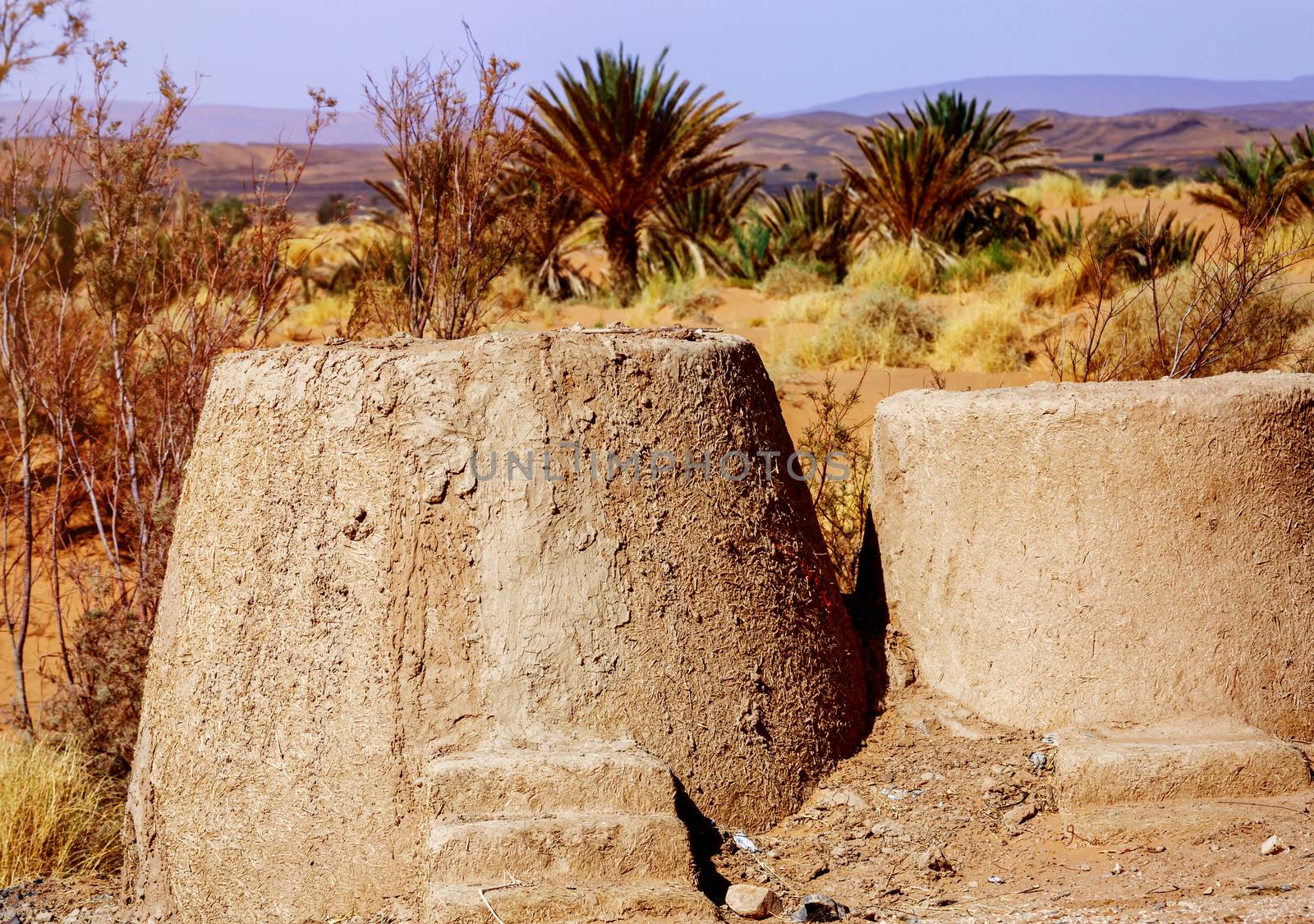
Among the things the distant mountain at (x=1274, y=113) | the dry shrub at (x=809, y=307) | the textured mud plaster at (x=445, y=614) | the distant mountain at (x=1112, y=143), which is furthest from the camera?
the distant mountain at (x=1274, y=113)

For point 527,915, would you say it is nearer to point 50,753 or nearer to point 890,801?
point 890,801

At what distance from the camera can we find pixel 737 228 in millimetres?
16016

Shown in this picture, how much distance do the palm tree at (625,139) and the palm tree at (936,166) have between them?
1.94 meters

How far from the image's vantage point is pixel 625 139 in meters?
14.0

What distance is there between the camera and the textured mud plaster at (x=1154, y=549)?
3348 millimetres

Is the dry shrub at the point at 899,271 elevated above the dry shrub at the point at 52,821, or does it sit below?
above

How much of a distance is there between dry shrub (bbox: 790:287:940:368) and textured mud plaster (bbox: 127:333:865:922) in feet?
25.8

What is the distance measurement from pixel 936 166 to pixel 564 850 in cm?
1366

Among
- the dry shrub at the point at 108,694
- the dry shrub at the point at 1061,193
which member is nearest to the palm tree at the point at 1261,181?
the dry shrub at the point at 1061,193

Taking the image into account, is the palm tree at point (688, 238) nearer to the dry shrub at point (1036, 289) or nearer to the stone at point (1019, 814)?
the dry shrub at point (1036, 289)

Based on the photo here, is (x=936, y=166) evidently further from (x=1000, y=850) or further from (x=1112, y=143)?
(x=1112, y=143)

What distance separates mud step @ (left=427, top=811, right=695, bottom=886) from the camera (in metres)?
2.75

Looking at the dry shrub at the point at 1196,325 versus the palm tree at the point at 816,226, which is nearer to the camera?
the dry shrub at the point at 1196,325

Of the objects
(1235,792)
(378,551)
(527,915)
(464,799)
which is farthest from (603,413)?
(1235,792)
